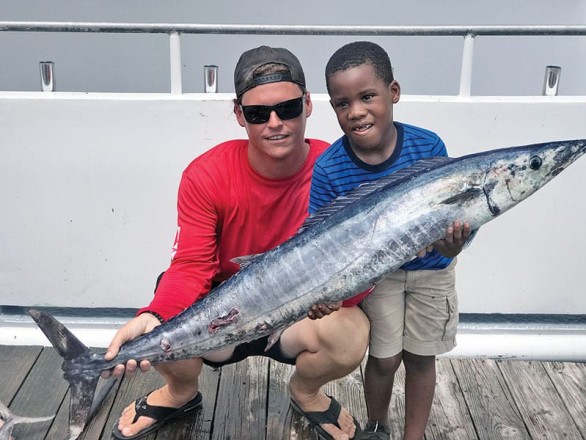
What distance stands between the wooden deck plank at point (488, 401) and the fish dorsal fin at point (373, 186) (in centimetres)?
128

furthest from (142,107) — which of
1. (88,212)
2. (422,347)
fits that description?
(422,347)

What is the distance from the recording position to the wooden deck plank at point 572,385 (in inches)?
120

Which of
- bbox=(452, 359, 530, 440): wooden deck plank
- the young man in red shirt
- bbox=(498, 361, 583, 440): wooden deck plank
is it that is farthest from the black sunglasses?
bbox=(498, 361, 583, 440): wooden deck plank

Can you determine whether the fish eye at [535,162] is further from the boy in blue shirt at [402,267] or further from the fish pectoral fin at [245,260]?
the fish pectoral fin at [245,260]

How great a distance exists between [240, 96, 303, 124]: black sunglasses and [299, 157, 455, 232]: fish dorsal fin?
16.1 inches

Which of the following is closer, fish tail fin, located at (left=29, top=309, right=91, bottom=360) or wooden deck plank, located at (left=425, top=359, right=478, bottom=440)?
fish tail fin, located at (left=29, top=309, right=91, bottom=360)

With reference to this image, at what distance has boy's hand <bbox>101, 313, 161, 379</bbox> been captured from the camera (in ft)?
7.75

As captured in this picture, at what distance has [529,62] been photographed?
6000mm

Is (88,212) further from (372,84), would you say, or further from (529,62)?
(529,62)

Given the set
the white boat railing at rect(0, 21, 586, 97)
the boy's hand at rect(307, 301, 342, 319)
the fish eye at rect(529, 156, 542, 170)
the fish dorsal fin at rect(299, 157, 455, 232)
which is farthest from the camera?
the white boat railing at rect(0, 21, 586, 97)

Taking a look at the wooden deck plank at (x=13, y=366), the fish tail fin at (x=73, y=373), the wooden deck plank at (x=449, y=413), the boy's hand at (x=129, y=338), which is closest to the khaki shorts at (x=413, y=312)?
the wooden deck plank at (x=449, y=413)

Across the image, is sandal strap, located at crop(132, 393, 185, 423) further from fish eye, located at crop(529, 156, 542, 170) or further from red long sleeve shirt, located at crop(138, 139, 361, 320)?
fish eye, located at crop(529, 156, 542, 170)

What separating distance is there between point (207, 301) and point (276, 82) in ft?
2.62

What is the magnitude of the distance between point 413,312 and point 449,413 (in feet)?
2.26
